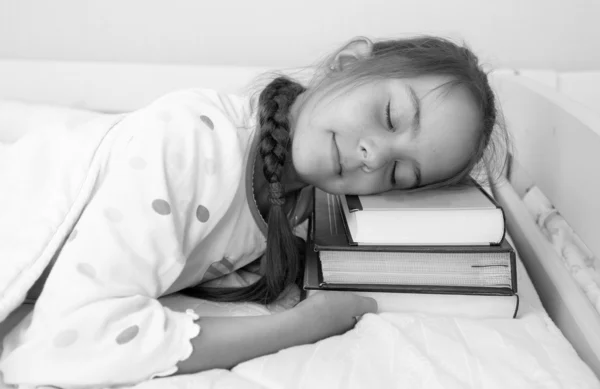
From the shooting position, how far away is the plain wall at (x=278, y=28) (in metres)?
1.50

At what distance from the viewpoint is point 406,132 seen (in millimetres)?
840

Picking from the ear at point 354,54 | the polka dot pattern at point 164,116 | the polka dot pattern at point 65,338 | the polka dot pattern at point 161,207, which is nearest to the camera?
the polka dot pattern at point 65,338

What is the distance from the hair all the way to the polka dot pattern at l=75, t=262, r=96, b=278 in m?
0.26

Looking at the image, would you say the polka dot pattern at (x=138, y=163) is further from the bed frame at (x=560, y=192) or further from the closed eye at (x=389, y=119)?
the bed frame at (x=560, y=192)

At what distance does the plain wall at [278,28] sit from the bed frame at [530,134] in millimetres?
119

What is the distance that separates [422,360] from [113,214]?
1.28ft

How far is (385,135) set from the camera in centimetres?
84

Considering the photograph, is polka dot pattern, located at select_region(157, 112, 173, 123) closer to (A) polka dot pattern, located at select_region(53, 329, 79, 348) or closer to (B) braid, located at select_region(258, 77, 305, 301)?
(B) braid, located at select_region(258, 77, 305, 301)

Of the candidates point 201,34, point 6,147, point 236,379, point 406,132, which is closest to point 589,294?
point 406,132

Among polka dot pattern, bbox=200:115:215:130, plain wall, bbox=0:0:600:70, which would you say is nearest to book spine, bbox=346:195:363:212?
polka dot pattern, bbox=200:115:215:130

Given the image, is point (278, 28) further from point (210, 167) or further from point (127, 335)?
point (127, 335)

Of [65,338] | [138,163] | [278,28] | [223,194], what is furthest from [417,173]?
[278,28]

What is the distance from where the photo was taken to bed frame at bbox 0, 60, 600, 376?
0.74 metres

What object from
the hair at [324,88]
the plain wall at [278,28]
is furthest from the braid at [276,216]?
the plain wall at [278,28]
